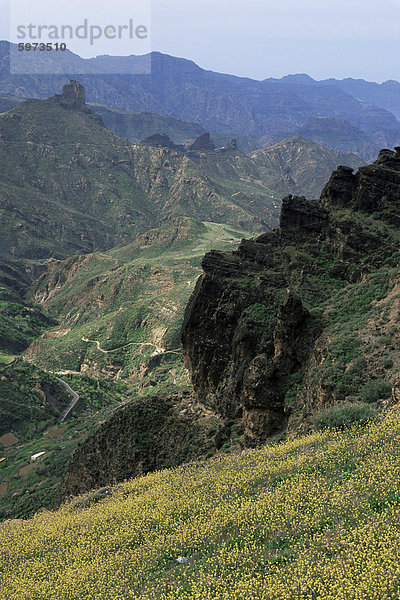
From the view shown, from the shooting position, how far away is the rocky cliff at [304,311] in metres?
27.3

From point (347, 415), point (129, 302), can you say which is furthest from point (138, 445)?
point (129, 302)

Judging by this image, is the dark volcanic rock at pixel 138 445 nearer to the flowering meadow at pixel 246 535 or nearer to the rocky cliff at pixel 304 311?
the rocky cliff at pixel 304 311

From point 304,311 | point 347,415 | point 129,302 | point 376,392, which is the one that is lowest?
point 129,302

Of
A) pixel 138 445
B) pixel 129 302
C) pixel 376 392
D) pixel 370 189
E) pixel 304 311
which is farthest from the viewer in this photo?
pixel 129 302

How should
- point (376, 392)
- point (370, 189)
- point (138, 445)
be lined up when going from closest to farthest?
point (376, 392), point (138, 445), point (370, 189)

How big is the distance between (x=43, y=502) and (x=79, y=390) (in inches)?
1833

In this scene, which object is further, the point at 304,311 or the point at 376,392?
the point at 304,311

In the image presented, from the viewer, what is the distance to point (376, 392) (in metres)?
23.3

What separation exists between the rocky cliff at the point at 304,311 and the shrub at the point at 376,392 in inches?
7.0

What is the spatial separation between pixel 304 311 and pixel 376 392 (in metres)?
8.88

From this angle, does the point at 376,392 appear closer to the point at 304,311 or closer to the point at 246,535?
the point at 304,311

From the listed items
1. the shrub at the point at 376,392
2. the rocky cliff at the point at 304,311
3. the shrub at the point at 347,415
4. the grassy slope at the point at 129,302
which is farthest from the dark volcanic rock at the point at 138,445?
the grassy slope at the point at 129,302

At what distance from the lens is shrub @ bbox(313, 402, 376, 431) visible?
2073cm

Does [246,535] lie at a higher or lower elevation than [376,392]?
lower
